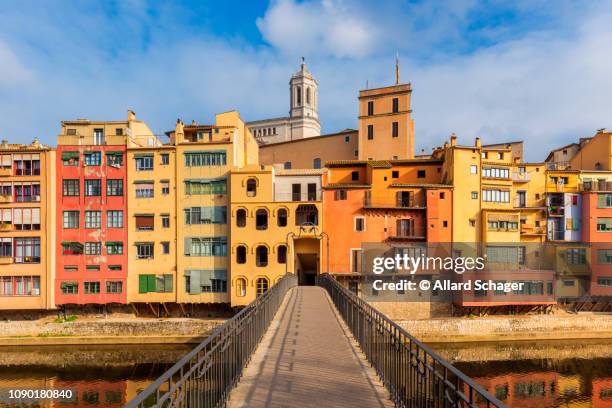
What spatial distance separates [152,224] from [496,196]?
107 feet

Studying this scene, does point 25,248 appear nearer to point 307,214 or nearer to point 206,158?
point 206,158

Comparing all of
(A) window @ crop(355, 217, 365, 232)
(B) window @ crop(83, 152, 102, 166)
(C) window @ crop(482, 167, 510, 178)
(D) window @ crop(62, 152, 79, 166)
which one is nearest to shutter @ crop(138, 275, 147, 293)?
(B) window @ crop(83, 152, 102, 166)

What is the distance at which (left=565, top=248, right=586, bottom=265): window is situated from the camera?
40.5 m

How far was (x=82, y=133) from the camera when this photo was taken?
38812 millimetres

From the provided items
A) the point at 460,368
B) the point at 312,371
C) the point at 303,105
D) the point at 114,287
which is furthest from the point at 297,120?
the point at 312,371

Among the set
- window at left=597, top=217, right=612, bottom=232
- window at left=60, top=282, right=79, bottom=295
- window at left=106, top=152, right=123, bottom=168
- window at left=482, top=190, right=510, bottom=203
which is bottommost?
window at left=60, top=282, right=79, bottom=295

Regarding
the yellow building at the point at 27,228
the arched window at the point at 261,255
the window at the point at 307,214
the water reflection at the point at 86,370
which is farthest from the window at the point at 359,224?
the yellow building at the point at 27,228

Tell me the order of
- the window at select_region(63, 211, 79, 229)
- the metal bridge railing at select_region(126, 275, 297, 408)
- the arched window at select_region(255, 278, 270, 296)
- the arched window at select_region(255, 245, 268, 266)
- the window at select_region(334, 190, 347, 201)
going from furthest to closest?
1. the window at select_region(334, 190, 347, 201)
2. the window at select_region(63, 211, 79, 229)
3. the arched window at select_region(255, 245, 268, 266)
4. the arched window at select_region(255, 278, 270, 296)
5. the metal bridge railing at select_region(126, 275, 297, 408)

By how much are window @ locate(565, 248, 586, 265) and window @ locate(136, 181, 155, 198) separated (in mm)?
40434

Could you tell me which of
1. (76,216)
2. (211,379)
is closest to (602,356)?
(211,379)

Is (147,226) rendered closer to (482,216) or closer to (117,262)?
(117,262)

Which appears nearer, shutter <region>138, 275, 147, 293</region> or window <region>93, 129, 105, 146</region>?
shutter <region>138, 275, 147, 293</region>

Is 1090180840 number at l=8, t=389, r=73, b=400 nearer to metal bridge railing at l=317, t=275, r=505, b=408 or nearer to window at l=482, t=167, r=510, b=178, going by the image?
metal bridge railing at l=317, t=275, r=505, b=408

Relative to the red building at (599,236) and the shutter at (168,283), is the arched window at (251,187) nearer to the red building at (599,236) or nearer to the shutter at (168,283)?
the shutter at (168,283)
